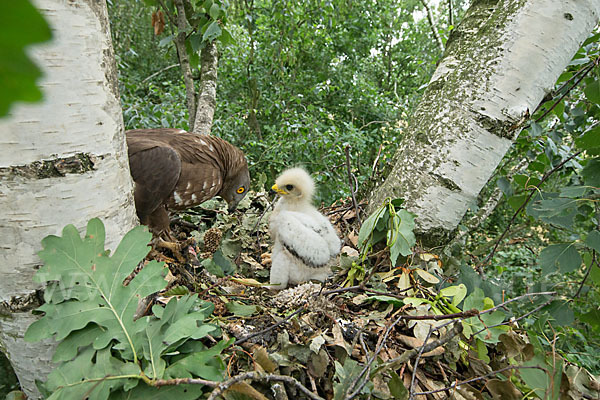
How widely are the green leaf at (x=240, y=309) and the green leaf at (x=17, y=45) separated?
1241 mm

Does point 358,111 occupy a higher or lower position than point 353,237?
lower

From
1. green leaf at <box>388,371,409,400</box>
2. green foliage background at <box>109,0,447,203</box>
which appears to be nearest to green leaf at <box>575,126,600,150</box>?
green leaf at <box>388,371,409,400</box>

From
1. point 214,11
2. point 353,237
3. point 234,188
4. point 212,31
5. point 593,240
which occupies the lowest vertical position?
point 234,188

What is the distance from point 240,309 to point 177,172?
3.27 feet

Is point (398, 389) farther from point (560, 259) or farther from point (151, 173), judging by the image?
point (151, 173)

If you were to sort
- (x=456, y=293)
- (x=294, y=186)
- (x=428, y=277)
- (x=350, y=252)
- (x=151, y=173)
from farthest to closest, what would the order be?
(x=294, y=186), (x=151, y=173), (x=350, y=252), (x=428, y=277), (x=456, y=293)

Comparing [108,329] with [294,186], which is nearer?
[108,329]

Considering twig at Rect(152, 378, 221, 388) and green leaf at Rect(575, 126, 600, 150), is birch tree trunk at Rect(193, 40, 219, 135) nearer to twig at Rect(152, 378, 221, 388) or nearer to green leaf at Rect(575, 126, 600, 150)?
twig at Rect(152, 378, 221, 388)

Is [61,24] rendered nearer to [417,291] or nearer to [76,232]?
[76,232]

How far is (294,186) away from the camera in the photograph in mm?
2279

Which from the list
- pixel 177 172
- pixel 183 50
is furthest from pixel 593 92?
pixel 183 50

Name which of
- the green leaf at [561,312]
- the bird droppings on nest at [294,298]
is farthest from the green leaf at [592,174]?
the bird droppings on nest at [294,298]

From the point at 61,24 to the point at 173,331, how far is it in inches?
30.0

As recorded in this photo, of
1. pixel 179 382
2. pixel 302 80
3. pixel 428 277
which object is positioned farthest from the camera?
pixel 302 80
